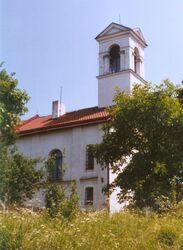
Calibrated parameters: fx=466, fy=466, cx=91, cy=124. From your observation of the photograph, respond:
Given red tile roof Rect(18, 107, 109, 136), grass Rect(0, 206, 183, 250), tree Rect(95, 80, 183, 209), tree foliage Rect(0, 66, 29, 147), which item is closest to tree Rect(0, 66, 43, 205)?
tree foliage Rect(0, 66, 29, 147)

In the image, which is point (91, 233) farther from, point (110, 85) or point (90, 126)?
point (110, 85)

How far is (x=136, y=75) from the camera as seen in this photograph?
127 ft

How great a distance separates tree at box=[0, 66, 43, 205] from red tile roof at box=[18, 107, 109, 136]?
761 cm

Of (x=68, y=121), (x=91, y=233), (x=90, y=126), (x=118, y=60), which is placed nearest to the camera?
(x=91, y=233)

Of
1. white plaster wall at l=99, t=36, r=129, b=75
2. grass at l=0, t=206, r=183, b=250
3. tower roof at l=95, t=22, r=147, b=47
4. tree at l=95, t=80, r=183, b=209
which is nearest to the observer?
grass at l=0, t=206, r=183, b=250

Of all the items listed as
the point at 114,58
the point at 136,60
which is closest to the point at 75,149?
the point at 114,58

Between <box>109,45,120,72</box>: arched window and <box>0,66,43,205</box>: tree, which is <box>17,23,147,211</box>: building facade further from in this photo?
<box>0,66,43,205</box>: tree

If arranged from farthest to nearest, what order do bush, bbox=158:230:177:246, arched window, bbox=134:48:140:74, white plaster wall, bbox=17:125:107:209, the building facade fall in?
arched window, bbox=134:48:140:74 → the building facade → white plaster wall, bbox=17:125:107:209 → bush, bbox=158:230:177:246

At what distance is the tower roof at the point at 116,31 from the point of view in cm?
3916

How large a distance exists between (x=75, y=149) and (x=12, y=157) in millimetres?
9782

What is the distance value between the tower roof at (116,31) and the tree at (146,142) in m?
15.5

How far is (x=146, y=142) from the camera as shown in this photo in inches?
912

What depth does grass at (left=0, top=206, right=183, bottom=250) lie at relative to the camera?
8.24 meters

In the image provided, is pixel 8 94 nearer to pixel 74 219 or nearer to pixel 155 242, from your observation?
→ pixel 74 219
